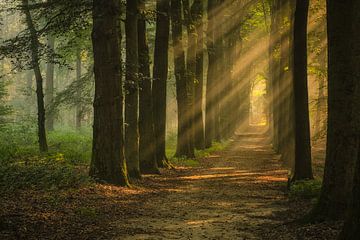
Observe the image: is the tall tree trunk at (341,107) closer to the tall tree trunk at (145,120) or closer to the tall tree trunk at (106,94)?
the tall tree trunk at (106,94)

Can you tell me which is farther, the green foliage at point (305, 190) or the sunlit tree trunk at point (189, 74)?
the sunlit tree trunk at point (189, 74)

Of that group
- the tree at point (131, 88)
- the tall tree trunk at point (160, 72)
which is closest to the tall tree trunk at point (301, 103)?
the tree at point (131, 88)

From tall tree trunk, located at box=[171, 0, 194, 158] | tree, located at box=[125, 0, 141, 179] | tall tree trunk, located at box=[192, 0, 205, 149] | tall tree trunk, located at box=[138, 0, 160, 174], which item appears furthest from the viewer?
tall tree trunk, located at box=[192, 0, 205, 149]

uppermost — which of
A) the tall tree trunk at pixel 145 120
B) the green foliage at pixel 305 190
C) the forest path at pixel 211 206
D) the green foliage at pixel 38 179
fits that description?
the tall tree trunk at pixel 145 120

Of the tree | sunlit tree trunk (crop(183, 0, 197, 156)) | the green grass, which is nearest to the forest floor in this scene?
the tree

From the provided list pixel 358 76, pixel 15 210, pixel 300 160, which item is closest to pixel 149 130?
pixel 300 160

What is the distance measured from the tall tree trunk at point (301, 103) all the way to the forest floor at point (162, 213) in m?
1.01

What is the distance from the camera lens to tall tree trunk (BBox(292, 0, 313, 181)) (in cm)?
1505

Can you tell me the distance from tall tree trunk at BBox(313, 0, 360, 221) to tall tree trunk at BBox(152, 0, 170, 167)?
38.3 feet

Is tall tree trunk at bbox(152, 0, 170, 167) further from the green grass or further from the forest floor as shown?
the forest floor

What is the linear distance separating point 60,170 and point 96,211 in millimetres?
3607

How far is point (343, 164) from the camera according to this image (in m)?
9.12

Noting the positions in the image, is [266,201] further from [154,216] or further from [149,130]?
[149,130]

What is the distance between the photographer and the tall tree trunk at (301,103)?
1505cm
